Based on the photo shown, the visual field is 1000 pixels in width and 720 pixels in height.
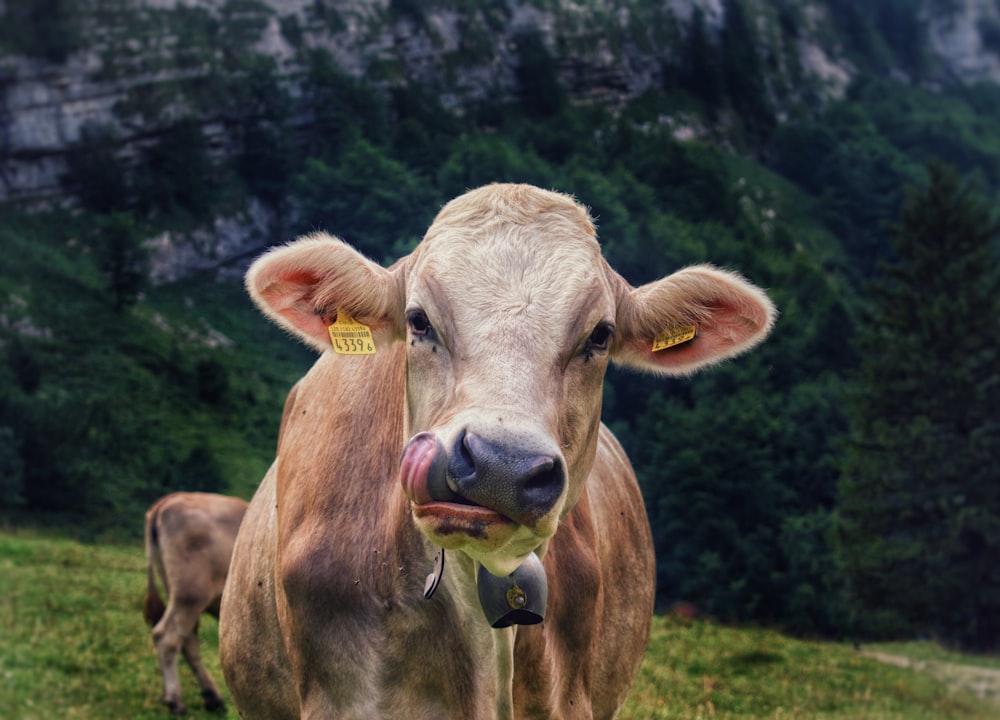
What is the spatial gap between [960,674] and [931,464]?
11030mm

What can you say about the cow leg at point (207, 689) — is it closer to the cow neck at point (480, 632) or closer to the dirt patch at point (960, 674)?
the cow neck at point (480, 632)

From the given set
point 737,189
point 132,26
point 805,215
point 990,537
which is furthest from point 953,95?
point 990,537

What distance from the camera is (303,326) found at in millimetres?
3754

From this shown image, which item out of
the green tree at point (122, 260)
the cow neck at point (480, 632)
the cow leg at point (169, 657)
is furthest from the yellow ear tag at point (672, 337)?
the green tree at point (122, 260)

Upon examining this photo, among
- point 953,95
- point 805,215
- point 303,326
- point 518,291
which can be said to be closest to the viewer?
point 518,291

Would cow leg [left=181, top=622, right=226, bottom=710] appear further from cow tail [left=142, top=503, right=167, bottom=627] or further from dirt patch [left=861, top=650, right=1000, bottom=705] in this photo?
dirt patch [left=861, top=650, right=1000, bottom=705]

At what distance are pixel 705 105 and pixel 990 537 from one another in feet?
182

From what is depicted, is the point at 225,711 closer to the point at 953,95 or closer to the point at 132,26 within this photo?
the point at 132,26

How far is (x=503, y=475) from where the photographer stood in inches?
104

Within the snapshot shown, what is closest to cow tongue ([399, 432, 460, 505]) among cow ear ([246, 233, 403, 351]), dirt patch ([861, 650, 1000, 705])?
cow ear ([246, 233, 403, 351])

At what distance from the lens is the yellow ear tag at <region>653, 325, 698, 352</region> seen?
3.75 m

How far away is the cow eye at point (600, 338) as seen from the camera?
3.27 meters

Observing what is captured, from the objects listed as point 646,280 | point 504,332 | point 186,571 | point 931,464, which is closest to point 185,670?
point 186,571

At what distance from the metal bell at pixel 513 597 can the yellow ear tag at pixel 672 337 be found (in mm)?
997
